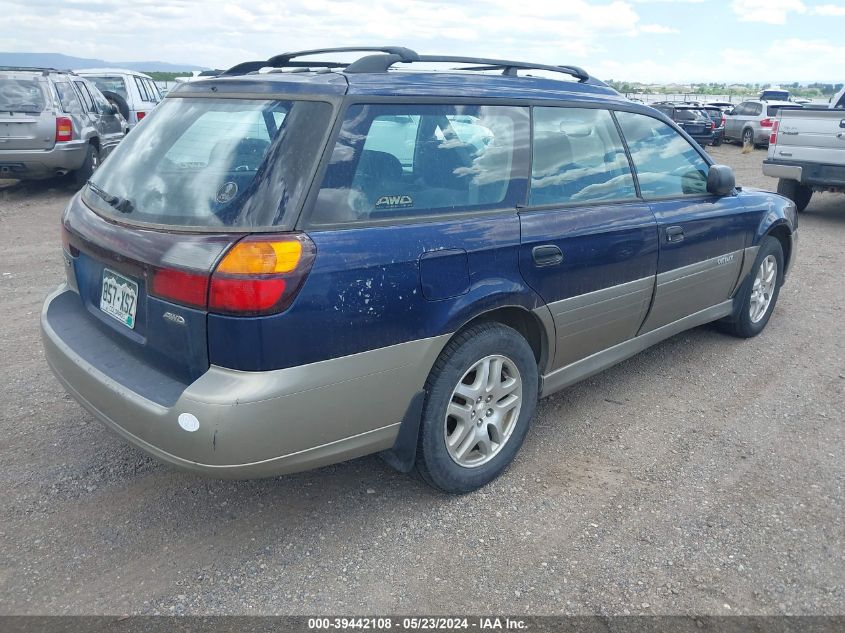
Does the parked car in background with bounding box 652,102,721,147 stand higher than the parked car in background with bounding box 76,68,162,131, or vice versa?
the parked car in background with bounding box 652,102,721,147

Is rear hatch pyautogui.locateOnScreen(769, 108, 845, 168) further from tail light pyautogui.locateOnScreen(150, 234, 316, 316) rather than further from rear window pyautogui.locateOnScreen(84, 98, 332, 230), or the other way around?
tail light pyautogui.locateOnScreen(150, 234, 316, 316)

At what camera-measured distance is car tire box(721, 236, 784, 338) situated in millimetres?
4965

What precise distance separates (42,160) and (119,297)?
9005 mm

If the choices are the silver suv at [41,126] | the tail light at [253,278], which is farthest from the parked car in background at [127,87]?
the tail light at [253,278]

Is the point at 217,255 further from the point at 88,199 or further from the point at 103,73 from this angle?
the point at 103,73

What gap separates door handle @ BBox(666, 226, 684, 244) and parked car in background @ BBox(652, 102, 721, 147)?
21378mm

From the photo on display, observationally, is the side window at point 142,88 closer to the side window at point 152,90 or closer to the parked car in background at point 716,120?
the side window at point 152,90

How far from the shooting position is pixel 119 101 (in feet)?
47.7

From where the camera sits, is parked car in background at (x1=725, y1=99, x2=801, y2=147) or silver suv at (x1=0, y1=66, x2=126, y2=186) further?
parked car in background at (x1=725, y1=99, x2=801, y2=147)

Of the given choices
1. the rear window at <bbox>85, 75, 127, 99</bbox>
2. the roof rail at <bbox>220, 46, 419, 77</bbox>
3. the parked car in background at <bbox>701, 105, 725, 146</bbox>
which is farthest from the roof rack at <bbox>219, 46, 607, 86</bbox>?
the parked car in background at <bbox>701, 105, 725, 146</bbox>

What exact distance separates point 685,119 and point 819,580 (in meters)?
24.0

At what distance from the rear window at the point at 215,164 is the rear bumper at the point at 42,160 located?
27.4ft

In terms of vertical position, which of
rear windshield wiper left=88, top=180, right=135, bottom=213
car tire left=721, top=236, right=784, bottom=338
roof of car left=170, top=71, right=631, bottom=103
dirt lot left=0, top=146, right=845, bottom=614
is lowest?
dirt lot left=0, top=146, right=845, bottom=614

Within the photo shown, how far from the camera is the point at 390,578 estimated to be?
2670mm
